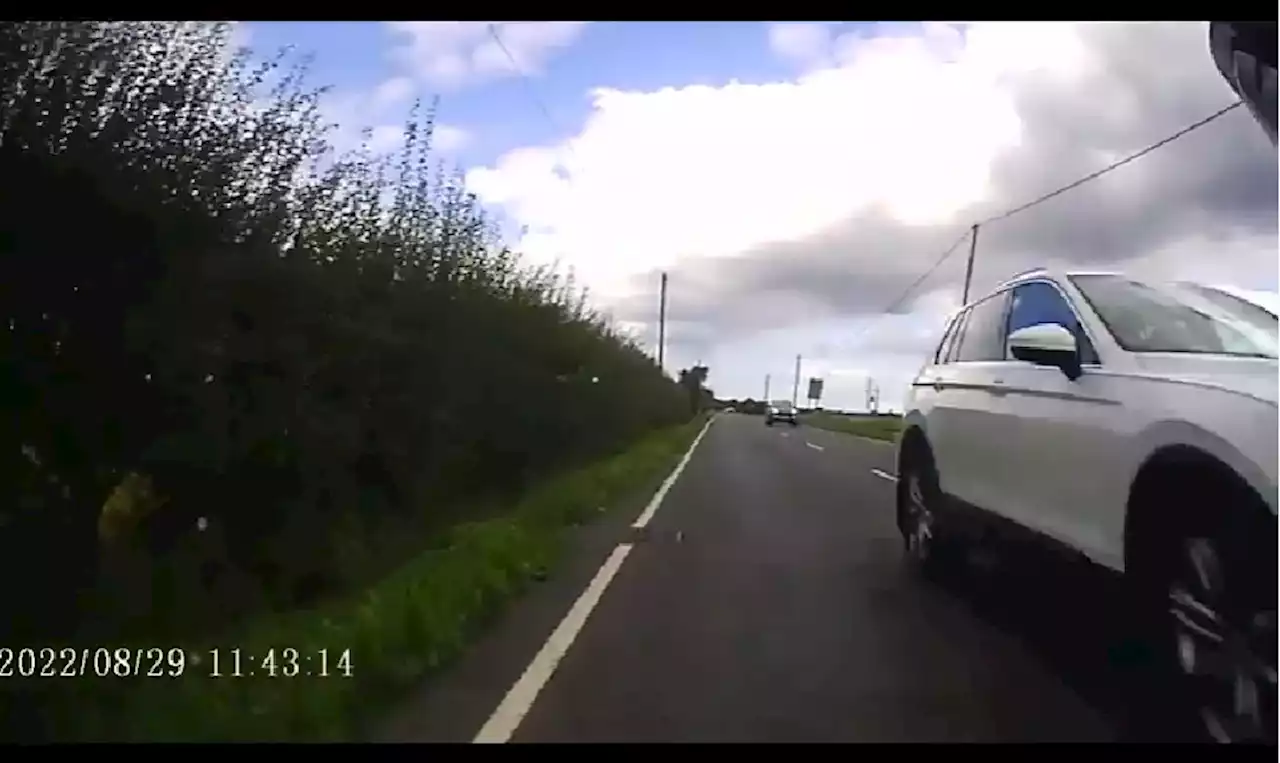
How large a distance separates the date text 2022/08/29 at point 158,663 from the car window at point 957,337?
14.2 ft

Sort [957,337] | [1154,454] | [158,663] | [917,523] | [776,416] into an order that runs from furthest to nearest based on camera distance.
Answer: [776,416], [917,523], [957,337], [158,663], [1154,454]

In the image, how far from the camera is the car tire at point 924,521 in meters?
8.99

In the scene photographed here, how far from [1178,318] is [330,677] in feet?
12.2

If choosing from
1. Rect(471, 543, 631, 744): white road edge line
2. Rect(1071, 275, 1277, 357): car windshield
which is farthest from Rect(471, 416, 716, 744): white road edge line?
Rect(1071, 275, 1277, 357): car windshield

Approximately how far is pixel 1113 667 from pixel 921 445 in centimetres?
337

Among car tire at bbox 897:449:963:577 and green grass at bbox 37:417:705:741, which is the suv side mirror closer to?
car tire at bbox 897:449:963:577

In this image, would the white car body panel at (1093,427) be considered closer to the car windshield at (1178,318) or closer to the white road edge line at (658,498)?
the car windshield at (1178,318)

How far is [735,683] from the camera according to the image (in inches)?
231

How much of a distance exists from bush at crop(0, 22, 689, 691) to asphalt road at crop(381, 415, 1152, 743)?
1.44 m

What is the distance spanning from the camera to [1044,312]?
266 inches

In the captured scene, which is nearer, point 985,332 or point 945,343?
point 985,332

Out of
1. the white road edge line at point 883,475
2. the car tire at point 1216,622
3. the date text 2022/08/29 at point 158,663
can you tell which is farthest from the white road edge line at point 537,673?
the white road edge line at point 883,475

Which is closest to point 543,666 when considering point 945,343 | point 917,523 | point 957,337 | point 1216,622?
point 1216,622

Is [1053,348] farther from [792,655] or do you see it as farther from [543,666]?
[543,666]
